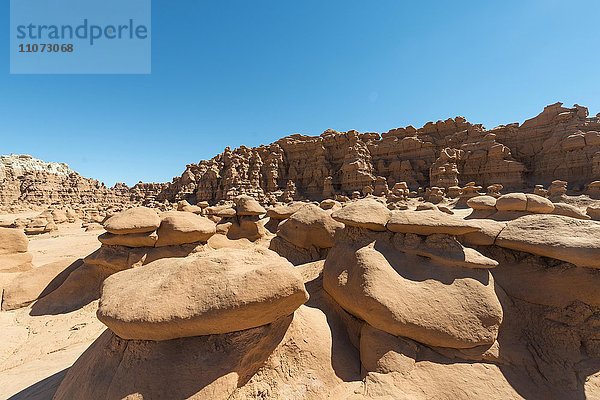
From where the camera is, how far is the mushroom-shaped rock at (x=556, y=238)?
2973 millimetres

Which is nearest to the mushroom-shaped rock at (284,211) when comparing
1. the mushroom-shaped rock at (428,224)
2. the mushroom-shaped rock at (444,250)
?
the mushroom-shaped rock at (428,224)

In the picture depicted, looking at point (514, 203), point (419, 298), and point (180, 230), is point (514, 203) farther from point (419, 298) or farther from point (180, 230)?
point (180, 230)

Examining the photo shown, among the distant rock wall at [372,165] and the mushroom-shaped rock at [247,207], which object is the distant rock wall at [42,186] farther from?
the mushroom-shaped rock at [247,207]

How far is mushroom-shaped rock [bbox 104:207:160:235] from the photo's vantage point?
5.32 metres

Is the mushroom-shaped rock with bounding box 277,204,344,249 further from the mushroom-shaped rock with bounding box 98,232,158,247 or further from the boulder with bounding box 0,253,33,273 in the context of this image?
the boulder with bounding box 0,253,33,273

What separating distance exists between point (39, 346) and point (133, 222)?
2.53m

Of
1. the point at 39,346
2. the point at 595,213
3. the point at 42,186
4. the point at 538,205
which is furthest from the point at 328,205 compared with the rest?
the point at 42,186

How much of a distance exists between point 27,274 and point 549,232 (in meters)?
10.5

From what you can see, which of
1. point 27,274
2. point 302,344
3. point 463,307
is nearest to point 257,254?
point 302,344

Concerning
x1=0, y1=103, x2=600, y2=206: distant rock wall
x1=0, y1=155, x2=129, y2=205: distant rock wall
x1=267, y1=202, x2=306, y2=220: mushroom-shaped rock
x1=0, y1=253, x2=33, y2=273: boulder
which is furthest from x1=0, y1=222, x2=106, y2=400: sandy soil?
x1=0, y1=155, x2=129, y2=205: distant rock wall

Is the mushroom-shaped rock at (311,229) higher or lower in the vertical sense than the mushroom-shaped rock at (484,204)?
lower

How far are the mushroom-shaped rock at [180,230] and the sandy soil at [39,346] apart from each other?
1.94 meters

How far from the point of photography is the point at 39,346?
13.1ft

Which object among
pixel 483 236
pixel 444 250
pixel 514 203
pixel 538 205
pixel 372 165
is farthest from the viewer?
pixel 372 165
